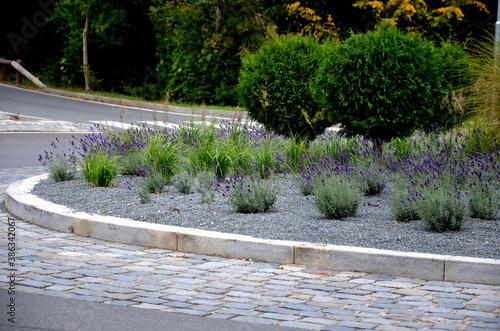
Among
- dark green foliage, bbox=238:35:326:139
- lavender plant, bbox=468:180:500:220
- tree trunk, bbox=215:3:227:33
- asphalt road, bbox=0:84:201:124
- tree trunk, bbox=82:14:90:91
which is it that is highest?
tree trunk, bbox=215:3:227:33

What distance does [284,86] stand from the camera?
10242 millimetres

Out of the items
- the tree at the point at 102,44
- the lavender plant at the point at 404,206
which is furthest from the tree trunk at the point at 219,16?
the lavender plant at the point at 404,206

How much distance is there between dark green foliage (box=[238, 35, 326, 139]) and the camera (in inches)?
403

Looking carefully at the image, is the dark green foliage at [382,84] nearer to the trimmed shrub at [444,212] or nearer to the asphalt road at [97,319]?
the trimmed shrub at [444,212]

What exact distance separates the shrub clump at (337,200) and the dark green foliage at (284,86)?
3602 millimetres

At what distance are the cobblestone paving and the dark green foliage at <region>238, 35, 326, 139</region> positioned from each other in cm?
478

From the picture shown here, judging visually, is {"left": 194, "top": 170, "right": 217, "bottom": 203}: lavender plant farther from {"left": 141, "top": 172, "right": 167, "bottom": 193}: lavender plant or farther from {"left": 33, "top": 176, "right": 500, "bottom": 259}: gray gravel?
{"left": 141, "top": 172, "right": 167, "bottom": 193}: lavender plant

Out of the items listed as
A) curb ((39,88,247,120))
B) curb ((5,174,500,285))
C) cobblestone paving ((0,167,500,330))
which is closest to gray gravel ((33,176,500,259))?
curb ((5,174,500,285))

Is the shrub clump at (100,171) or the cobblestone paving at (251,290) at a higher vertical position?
the shrub clump at (100,171)

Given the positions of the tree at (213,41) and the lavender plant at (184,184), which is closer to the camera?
the lavender plant at (184,184)

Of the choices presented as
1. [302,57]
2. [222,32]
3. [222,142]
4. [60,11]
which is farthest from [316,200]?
[60,11]

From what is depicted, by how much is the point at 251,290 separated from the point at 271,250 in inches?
32.0

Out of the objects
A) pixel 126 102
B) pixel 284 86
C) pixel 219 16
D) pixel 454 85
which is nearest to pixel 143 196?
pixel 284 86

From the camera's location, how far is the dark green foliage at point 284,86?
1023 centimetres
